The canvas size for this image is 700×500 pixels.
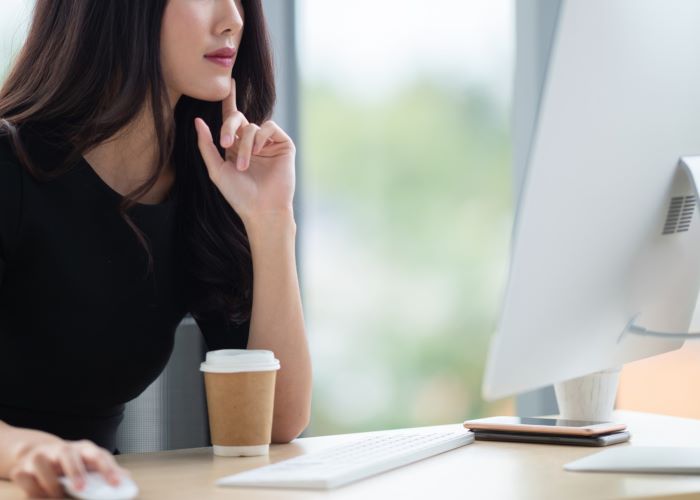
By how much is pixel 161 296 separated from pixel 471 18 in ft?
5.38

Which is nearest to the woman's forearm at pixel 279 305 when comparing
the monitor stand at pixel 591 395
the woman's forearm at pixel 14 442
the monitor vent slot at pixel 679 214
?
the monitor stand at pixel 591 395

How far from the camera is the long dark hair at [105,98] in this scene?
1.42 m

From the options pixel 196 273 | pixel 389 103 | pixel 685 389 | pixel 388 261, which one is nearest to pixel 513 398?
pixel 388 261

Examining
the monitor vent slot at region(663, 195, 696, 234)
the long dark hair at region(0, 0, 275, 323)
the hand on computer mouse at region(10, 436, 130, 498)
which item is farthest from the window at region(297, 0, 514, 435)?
the hand on computer mouse at region(10, 436, 130, 498)

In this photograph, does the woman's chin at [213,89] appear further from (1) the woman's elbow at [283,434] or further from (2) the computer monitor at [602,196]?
(2) the computer monitor at [602,196]

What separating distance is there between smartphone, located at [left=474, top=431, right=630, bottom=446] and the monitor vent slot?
310 mm

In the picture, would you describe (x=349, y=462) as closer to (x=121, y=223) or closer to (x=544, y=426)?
(x=544, y=426)

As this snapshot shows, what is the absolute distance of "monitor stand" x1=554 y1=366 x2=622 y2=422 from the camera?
1384 mm

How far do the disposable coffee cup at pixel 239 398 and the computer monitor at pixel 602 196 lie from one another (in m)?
0.36

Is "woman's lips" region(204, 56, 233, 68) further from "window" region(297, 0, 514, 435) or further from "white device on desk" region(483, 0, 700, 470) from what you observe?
"window" region(297, 0, 514, 435)

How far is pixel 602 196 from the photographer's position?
35.3 inches

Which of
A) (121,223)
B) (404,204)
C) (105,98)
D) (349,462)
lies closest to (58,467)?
(349,462)

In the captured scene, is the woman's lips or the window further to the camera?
the window

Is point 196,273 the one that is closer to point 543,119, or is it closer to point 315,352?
point 543,119
